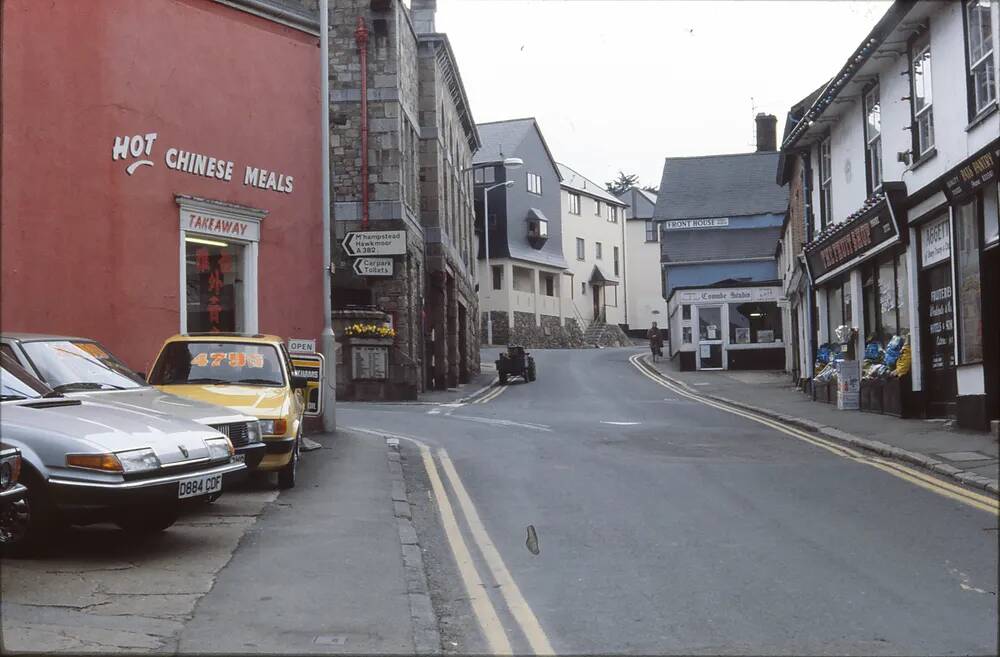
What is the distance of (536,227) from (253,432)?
5918 cm

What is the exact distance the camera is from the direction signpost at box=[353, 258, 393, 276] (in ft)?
75.9

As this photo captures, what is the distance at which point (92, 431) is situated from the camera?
296 inches

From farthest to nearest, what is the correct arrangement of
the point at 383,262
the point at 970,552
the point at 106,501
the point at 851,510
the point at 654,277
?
the point at 654,277
the point at 383,262
the point at 851,510
the point at 970,552
the point at 106,501

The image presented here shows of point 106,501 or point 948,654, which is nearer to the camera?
point 948,654

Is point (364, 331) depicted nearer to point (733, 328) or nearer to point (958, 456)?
point (958, 456)

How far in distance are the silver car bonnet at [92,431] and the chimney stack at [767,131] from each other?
51.5 meters

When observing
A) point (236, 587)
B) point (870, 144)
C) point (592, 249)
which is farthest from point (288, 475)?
point (592, 249)

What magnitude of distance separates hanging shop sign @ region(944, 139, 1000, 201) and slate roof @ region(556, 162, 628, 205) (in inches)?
2352

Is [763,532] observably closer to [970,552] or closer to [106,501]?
[970,552]

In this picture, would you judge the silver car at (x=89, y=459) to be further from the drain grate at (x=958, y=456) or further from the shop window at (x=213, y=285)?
the drain grate at (x=958, y=456)

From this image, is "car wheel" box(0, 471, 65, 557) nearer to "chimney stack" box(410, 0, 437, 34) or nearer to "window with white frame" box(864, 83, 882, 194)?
"window with white frame" box(864, 83, 882, 194)

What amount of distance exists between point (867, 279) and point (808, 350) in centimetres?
701

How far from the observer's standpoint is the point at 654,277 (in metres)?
85.4

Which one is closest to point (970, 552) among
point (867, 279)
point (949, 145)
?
point (949, 145)
